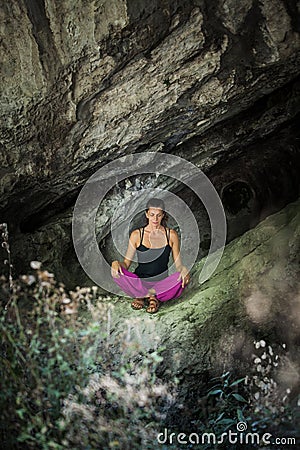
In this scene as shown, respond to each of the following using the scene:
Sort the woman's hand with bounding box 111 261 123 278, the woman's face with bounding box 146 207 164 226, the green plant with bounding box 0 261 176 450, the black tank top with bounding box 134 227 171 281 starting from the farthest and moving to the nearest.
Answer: the black tank top with bounding box 134 227 171 281
the woman's face with bounding box 146 207 164 226
the woman's hand with bounding box 111 261 123 278
the green plant with bounding box 0 261 176 450

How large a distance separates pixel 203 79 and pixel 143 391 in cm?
224

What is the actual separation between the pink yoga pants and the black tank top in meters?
0.10

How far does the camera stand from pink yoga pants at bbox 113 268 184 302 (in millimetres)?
4219

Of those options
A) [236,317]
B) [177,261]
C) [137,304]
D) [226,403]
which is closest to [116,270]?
[137,304]

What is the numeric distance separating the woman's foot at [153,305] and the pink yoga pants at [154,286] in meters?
0.06

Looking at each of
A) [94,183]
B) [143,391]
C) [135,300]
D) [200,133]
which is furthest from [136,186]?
[143,391]

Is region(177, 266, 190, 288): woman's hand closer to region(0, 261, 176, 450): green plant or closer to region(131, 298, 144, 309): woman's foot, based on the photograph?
region(131, 298, 144, 309): woman's foot

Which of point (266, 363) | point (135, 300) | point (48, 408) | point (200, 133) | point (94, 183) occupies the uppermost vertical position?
point (200, 133)

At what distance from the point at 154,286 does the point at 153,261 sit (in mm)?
231

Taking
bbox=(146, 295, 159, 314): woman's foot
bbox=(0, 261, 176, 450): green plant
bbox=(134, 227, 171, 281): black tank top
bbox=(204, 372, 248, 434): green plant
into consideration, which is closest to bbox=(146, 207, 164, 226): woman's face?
bbox=(134, 227, 171, 281): black tank top

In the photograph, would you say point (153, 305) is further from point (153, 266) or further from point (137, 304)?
point (153, 266)

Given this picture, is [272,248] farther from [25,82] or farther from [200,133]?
[25,82]

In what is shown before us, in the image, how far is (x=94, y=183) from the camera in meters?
4.36

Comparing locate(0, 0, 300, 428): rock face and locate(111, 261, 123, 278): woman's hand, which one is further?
locate(111, 261, 123, 278): woman's hand
